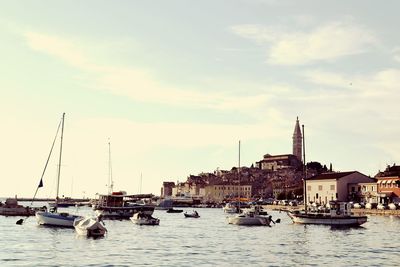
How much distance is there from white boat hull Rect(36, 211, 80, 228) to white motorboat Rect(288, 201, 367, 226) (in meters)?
36.3

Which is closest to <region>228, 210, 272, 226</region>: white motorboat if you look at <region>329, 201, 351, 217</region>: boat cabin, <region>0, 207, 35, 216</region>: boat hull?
<region>329, 201, 351, 217</region>: boat cabin

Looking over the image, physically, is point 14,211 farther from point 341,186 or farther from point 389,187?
point 389,187

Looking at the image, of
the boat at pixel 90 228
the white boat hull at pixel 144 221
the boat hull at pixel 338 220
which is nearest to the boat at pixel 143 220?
the white boat hull at pixel 144 221

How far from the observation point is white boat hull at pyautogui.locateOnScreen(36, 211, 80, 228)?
73.2 metres

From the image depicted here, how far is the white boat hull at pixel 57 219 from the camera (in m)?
73.2

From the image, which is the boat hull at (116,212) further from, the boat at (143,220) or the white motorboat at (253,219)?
the white motorboat at (253,219)

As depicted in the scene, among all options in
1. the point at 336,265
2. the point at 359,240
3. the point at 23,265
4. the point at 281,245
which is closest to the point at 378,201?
the point at 359,240

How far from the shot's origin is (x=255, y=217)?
88875 millimetres

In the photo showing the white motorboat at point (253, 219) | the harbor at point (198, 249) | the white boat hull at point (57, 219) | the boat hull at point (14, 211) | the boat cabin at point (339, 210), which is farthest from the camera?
the boat hull at point (14, 211)

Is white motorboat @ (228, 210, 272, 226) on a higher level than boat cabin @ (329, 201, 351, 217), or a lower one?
lower

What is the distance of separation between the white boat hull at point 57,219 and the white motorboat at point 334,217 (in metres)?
36.3

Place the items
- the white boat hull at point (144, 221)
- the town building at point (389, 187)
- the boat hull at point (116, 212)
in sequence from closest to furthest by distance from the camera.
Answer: the white boat hull at point (144, 221) → the boat hull at point (116, 212) → the town building at point (389, 187)

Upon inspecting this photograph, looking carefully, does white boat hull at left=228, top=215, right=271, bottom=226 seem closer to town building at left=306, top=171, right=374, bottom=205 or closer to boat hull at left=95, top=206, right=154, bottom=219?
boat hull at left=95, top=206, right=154, bottom=219

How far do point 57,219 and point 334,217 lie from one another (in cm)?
4053
